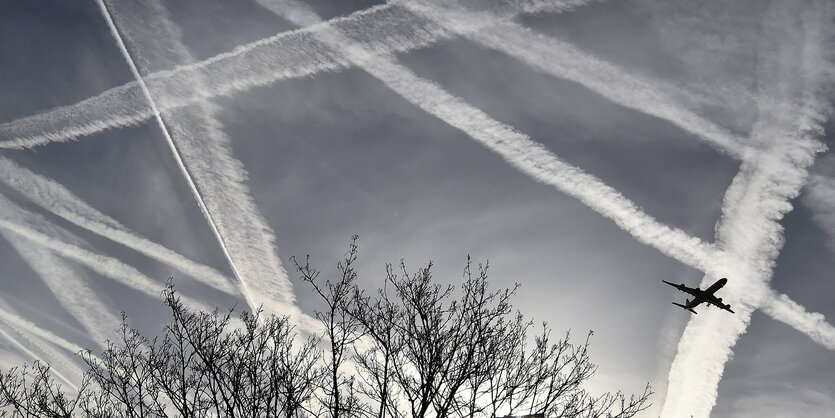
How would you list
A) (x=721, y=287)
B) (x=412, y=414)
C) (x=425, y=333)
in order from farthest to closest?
(x=721, y=287), (x=425, y=333), (x=412, y=414)

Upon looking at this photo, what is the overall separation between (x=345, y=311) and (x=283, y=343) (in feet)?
8.97

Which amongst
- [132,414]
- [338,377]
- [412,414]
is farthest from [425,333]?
[132,414]

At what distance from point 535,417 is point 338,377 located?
7.30 metres

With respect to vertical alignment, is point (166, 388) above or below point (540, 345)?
below

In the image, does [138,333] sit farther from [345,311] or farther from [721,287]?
[721,287]

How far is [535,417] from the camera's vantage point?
1467 cm

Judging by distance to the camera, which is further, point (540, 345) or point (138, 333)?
point (138, 333)

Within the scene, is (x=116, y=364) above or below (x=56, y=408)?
above

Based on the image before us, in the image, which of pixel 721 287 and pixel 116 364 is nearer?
pixel 116 364

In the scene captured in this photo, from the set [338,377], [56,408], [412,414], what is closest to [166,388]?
[56,408]

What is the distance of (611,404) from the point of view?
1426cm

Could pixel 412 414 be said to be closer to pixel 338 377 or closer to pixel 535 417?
pixel 338 377

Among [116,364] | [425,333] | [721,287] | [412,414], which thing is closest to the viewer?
[412,414]

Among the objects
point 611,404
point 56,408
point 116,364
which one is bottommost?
point 56,408
